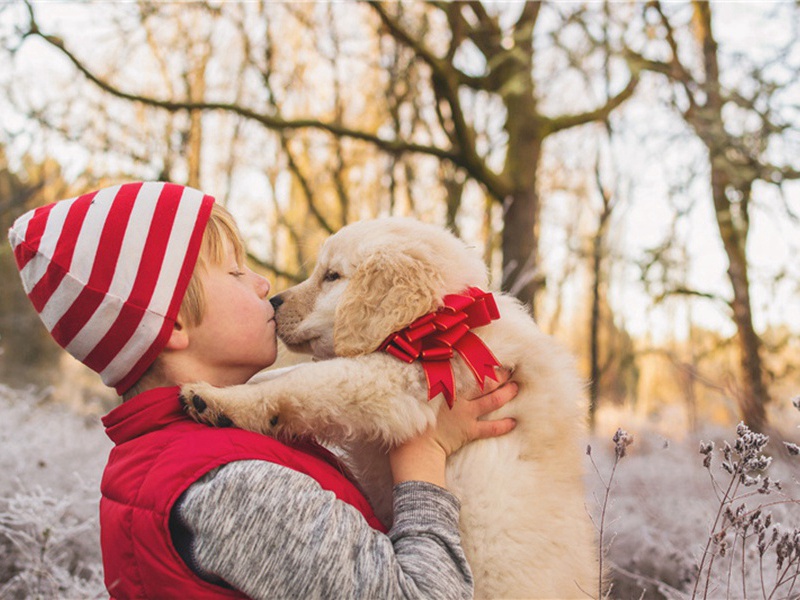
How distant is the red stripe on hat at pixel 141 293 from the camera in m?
1.85

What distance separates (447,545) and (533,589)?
37 cm

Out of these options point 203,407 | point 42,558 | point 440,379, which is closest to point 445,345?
point 440,379

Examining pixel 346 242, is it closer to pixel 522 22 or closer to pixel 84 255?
pixel 84 255

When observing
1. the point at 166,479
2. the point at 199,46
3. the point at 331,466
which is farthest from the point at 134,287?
the point at 199,46

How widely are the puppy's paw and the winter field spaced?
106 cm

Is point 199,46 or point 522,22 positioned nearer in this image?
point 522,22

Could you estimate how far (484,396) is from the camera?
2104 millimetres

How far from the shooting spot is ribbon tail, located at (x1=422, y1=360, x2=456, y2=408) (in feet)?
6.49

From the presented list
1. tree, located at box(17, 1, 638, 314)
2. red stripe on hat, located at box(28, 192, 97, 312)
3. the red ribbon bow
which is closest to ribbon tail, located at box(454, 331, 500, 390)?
the red ribbon bow

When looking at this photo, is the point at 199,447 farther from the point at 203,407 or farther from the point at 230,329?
the point at 230,329

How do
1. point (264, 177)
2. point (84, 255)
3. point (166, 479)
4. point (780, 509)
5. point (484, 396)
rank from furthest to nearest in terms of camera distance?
point (264, 177)
point (780, 509)
point (484, 396)
point (84, 255)
point (166, 479)

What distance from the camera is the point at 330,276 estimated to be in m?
2.59

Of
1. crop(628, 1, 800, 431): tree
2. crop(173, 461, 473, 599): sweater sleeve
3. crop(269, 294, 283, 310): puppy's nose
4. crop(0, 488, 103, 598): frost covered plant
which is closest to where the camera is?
crop(173, 461, 473, 599): sweater sleeve

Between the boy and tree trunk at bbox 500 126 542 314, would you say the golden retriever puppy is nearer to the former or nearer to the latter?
the boy
